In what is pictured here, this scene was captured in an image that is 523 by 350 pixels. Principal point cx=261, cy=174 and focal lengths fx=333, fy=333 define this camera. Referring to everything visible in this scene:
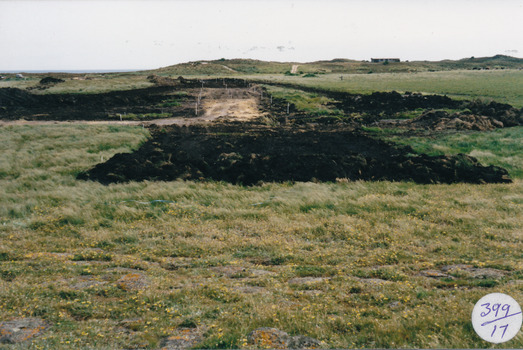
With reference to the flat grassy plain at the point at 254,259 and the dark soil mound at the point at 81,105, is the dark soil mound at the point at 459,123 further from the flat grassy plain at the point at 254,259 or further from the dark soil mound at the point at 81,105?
the dark soil mound at the point at 81,105

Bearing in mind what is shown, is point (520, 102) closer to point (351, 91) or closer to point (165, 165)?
point (351, 91)

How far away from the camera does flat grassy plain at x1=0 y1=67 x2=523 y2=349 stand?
5.57m

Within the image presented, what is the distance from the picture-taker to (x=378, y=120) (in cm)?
3394

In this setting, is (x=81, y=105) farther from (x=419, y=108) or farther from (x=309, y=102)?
(x=419, y=108)

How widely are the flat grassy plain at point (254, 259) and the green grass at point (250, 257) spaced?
38 mm

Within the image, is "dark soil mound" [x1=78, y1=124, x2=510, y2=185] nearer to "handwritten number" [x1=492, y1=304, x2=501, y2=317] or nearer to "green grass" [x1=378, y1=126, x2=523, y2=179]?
"green grass" [x1=378, y1=126, x2=523, y2=179]

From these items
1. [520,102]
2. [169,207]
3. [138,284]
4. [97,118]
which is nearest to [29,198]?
[169,207]

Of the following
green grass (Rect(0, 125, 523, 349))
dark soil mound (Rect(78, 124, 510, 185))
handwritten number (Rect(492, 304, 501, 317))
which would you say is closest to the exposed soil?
dark soil mound (Rect(78, 124, 510, 185))

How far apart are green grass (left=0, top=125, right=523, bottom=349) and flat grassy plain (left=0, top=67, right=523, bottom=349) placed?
4cm

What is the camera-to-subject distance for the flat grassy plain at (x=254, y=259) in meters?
5.57

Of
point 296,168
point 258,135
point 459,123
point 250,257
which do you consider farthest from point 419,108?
point 250,257

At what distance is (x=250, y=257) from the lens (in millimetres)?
9141

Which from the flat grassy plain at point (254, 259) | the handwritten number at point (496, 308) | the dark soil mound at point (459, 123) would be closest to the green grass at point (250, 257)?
the flat grassy plain at point (254, 259)

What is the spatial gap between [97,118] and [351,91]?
125 feet
